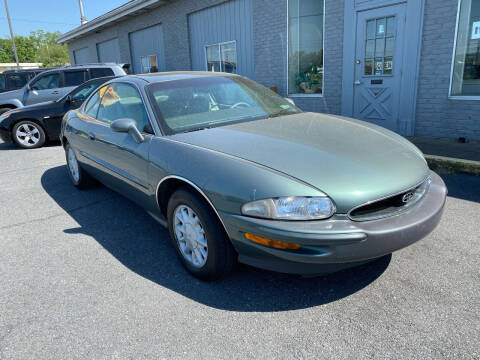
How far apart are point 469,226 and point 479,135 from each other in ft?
11.2

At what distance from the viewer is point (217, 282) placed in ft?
9.07

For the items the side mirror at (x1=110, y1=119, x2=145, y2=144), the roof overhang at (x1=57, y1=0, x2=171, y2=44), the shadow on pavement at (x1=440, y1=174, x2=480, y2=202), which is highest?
the roof overhang at (x1=57, y1=0, x2=171, y2=44)

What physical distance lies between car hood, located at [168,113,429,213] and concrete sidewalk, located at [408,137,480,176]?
2.20m

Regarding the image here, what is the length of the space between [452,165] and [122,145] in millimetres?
4115

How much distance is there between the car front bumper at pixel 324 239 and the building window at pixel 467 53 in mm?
5034

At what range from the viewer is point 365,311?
2.35 meters

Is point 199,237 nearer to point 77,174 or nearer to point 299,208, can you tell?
point 299,208

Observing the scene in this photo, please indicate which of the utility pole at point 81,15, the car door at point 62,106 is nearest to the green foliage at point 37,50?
the utility pole at point 81,15

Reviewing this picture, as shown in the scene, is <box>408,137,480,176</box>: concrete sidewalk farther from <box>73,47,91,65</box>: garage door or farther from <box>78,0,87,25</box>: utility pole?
<box>78,0,87,25</box>: utility pole

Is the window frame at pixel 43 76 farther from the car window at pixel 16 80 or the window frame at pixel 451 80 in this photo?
the window frame at pixel 451 80

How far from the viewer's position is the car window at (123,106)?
340 centimetres

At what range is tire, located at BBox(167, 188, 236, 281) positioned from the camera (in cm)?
251

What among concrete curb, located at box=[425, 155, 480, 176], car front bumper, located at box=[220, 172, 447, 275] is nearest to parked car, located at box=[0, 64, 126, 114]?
concrete curb, located at box=[425, 155, 480, 176]

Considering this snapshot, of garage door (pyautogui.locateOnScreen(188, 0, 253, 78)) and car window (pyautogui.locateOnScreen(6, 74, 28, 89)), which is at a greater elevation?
garage door (pyautogui.locateOnScreen(188, 0, 253, 78))
